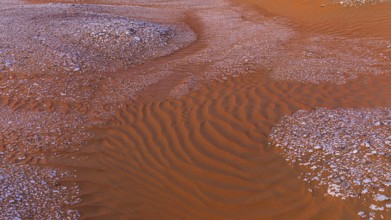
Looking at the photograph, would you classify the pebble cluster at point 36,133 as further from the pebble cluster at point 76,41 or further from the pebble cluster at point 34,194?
the pebble cluster at point 76,41

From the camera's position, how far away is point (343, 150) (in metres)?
5.64

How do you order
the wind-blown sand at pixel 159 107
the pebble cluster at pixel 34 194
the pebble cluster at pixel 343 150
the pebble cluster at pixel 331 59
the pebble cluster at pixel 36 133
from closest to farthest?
the pebble cluster at pixel 34 194, the pebble cluster at pixel 343 150, the wind-blown sand at pixel 159 107, the pebble cluster at pixel 36 133, the pebble cluster at pixel 331 59

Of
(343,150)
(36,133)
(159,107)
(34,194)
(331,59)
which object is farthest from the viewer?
(331,59)

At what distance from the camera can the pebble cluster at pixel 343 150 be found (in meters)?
4.71

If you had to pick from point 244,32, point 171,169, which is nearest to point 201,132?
point 171,169

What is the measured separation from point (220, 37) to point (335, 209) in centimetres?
1065

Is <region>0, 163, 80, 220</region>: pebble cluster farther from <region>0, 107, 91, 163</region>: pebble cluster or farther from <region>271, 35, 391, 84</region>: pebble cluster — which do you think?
<region>271, 35, 391, 84</region>: pebble cluster

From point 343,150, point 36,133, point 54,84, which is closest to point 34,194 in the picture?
point 36,133

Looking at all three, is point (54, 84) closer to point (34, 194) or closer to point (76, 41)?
point (76, 41)

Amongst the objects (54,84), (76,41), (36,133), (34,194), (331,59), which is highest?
(76,41)

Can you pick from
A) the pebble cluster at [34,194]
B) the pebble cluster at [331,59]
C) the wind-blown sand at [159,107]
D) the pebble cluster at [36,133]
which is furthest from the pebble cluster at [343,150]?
the pebble cluster at [36,133]

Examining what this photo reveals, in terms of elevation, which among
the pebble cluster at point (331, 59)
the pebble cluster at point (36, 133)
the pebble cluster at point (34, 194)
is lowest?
the pebble cluster at point (34, 194)

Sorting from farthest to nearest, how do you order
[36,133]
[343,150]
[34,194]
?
[36,133], [343,150], [34,194]

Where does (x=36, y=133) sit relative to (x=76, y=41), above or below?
below
